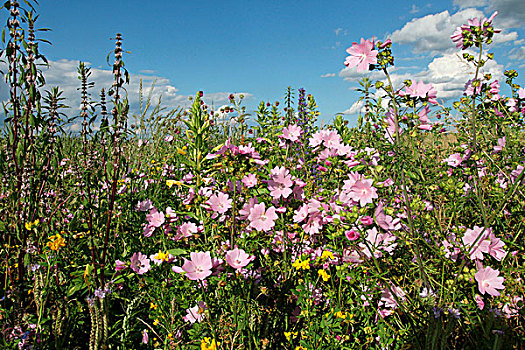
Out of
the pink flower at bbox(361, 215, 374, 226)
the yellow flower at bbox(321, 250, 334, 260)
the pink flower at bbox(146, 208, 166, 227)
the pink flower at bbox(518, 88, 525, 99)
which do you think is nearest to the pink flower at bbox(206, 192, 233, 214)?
the pink flower at bbox(146, 208, 166, 227)

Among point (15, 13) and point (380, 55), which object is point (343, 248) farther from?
point (15, 13)

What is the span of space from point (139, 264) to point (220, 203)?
0.73 m

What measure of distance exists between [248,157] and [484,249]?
1350mm

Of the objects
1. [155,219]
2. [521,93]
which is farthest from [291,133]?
[521,93]

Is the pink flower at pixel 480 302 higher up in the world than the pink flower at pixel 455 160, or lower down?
lower down

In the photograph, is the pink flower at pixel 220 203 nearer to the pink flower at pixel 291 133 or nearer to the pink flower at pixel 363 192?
the pink flower at pixel 363 192

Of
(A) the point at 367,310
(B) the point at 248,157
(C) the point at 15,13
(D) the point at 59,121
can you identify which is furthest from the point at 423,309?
(C) the point at 15,13

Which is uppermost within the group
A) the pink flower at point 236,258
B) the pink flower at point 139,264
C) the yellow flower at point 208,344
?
the pink flower at point 236,258

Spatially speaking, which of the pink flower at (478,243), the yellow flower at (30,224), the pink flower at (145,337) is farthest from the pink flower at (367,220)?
the yellow flower at (30,224)

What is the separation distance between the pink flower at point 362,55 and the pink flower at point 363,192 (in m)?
0.60

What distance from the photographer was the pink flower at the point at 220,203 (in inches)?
74.4

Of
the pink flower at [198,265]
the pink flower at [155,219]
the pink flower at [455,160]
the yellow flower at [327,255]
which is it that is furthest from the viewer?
the pink flower at [455,160]

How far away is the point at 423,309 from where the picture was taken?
1.75 meters

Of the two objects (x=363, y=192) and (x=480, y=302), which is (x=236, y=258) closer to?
(x=363, y=192)
